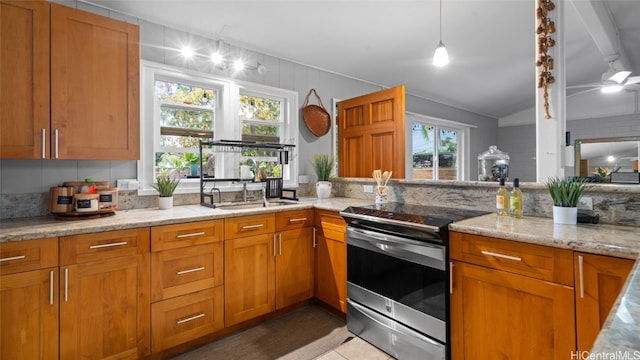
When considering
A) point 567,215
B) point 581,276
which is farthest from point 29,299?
point 567,215

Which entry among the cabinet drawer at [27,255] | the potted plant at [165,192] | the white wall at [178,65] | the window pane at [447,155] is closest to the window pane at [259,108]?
the white wall at [178,65]

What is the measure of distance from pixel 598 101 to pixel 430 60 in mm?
3435

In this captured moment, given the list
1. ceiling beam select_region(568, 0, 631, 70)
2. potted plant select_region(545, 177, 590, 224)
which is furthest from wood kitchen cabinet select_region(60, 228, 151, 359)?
ceiling beam select_region(568, 0, 631, 70)

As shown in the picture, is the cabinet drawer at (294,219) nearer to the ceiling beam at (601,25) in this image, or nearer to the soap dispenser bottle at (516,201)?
the soap dispenser bottle at (516,201)

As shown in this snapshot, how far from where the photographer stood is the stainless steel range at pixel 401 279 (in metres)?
1.66

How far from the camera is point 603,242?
3.95 ft

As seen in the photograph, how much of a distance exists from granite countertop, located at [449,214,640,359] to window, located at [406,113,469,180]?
3042 millimetres

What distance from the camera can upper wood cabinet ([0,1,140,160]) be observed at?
1723 millimetres

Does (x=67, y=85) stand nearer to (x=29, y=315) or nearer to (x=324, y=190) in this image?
(x=29, y=315)

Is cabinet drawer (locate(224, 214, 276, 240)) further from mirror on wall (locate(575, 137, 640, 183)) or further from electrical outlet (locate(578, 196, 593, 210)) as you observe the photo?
mirror on wall (locate(575, 137, 640, 183))

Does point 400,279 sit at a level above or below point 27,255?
below

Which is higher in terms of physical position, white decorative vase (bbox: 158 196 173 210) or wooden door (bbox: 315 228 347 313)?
white decorative vase (bbox: 158 196 173 210)

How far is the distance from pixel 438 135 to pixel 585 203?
12.6 ft

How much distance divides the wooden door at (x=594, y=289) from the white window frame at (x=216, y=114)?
259cm
